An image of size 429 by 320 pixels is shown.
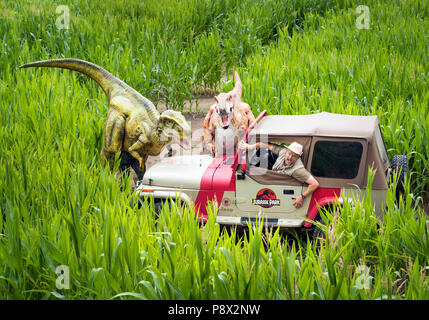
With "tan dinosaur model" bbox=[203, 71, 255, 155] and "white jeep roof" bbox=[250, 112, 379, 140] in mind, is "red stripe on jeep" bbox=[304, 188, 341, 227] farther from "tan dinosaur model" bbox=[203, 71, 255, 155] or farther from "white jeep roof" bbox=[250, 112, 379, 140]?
"tan dinosaur model" bbox=[203, 71, 255, 155]

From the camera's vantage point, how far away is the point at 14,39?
377 inches

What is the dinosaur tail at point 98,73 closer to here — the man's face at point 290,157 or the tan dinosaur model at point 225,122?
the tan dinosaur model at point 225,122

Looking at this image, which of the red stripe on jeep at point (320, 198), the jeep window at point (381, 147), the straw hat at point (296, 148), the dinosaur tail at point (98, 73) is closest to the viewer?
the straw hat at point (296, 148)

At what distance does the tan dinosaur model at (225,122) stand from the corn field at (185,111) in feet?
3.14

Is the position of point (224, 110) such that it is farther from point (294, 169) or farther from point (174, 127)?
point (294, 169)

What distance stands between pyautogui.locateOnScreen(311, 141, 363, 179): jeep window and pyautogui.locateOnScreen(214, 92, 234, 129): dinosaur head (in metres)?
1.14

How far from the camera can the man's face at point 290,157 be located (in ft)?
15.2

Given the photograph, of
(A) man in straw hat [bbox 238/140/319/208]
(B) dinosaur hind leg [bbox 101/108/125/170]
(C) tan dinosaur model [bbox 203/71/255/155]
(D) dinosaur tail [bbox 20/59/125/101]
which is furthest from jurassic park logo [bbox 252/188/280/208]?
(D) dinosaur tail [bbox 20/59/125/101]

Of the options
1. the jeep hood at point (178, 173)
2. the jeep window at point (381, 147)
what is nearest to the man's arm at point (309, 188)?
the jeep window at point (381, 147)

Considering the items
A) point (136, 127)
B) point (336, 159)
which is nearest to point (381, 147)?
point (336, 159)

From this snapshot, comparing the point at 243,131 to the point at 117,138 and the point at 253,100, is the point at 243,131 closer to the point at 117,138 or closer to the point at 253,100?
the point at 117,138

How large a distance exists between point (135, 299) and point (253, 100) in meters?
4.76

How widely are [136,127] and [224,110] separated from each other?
0.86 m

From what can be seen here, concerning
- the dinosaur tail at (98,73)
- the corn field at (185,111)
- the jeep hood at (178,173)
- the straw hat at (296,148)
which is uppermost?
the dinosaur tail at (98,73)
